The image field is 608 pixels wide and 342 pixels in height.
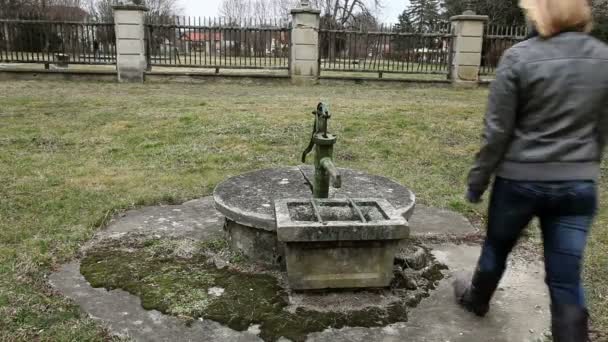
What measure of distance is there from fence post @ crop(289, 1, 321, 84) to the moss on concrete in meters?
11.1

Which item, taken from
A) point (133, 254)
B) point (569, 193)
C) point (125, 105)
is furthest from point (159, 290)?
point (125, 105)

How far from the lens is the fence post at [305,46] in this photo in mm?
14062

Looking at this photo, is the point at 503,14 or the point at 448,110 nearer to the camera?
the point at 448,110

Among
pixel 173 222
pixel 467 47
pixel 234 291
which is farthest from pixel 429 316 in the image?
pixel 467 47

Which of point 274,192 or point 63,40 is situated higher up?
point 63,40

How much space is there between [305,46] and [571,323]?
1267 centimetres

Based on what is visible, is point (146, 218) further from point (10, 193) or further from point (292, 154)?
point (292, 154)

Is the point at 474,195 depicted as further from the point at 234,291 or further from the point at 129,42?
the point at 129,42

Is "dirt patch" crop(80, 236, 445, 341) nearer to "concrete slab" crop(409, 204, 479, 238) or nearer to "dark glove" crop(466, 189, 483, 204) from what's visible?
"concrete slab" crop(409, 204, 479, 238)

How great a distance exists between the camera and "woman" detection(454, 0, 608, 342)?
2.03 metres

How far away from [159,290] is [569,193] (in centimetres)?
211

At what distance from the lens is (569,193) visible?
81.9 inches

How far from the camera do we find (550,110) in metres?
2.07

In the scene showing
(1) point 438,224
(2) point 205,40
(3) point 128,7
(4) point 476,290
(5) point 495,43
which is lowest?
(1) point 438,224
